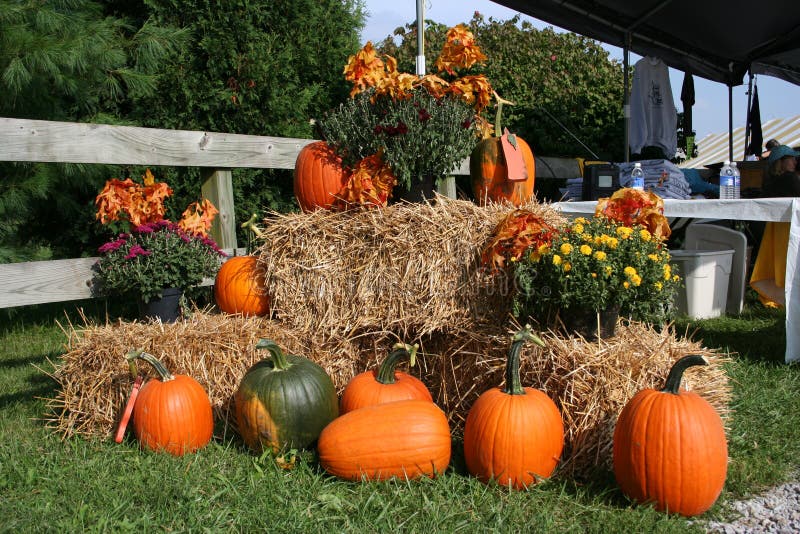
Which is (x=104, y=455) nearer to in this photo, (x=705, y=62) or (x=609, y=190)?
(x=609, y=190)

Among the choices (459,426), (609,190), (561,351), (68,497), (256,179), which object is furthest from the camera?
(256,179)

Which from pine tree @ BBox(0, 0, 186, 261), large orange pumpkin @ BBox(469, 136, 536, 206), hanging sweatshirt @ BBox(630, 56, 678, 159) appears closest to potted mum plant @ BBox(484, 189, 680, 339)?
large orange pumpkin @ BBox(469, 136, 536, 206)

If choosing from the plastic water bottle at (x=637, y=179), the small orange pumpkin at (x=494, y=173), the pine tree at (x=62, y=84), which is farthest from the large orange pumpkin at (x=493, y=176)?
the pine tree at (x=62, y=84)

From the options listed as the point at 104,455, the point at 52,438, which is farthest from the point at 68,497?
the point at 52,438

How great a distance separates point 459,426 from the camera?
3115 millimetres

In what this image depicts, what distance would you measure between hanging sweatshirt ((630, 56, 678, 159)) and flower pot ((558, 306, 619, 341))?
6653 millimetres

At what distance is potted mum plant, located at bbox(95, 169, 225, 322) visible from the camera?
3.42 metres

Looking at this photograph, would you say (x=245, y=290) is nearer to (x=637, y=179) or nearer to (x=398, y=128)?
(x=398, y=128)

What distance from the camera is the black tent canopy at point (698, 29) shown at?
761 cm

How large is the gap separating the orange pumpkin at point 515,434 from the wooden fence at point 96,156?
2136mm

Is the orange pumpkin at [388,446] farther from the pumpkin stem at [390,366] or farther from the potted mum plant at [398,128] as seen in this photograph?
the potted mum plant at [398,128]

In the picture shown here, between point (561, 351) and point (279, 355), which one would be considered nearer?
point (561, 351)

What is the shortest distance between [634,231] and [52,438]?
2.86 metres

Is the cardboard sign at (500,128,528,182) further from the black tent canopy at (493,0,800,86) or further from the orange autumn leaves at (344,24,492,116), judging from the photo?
the black tent canopy at (493,0,800,86)
